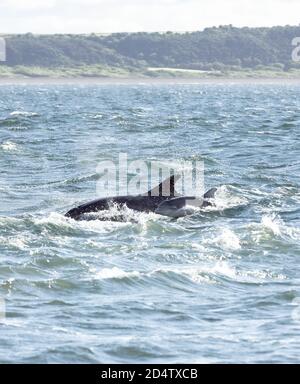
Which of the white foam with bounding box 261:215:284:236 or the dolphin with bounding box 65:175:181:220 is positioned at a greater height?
the dolphin with bounding box 65:175:181:220

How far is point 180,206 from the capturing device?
27875 millimetres

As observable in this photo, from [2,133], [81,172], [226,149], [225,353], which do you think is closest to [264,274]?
[225,353]

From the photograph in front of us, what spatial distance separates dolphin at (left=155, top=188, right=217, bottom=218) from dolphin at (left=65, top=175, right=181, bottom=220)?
13 centimetres

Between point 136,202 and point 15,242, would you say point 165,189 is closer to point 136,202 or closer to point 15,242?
point 136,202

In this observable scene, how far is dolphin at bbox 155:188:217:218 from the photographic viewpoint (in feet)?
90.3

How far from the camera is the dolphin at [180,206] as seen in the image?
27.5 metres

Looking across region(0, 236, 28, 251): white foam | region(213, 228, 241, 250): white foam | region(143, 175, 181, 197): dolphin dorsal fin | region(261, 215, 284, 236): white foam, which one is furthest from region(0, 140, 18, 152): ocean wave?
region(213, 228, 241, 250): white foam

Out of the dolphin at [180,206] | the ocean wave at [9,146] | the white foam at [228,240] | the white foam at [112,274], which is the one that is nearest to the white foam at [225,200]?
the dolphin at [180,206]

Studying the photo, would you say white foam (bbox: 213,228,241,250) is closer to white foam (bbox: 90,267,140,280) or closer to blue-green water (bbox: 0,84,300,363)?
blue-green water (bbox: 0,84,300,363)

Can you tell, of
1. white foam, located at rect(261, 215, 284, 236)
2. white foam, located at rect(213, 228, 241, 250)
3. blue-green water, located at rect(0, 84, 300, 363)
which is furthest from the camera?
white foam, located at rect(261, 215, 284, 236)

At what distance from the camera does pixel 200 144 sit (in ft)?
169

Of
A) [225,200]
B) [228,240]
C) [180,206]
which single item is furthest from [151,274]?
[225,200]

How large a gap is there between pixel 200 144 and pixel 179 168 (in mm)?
10244

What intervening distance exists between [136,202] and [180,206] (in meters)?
1.11
